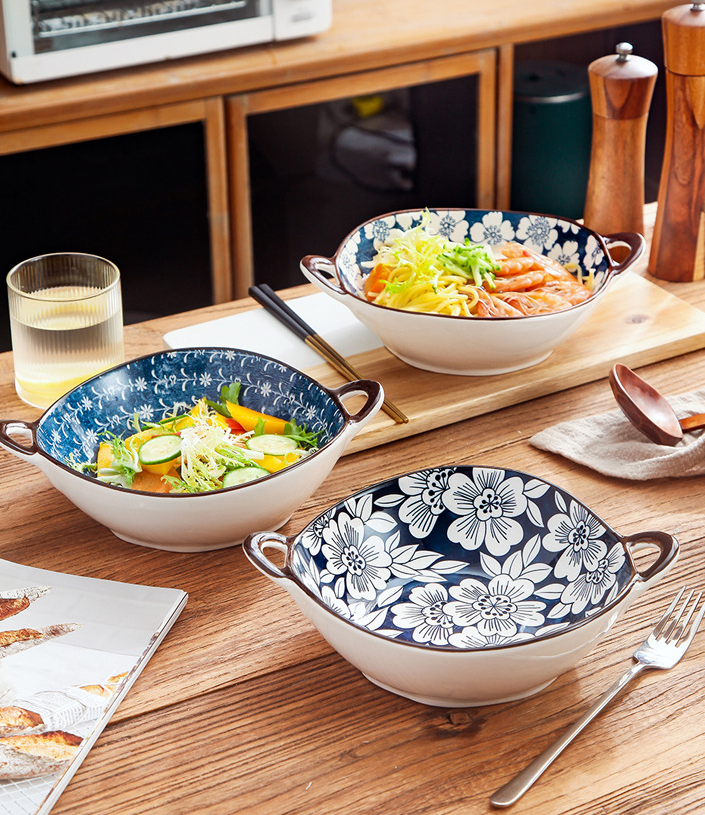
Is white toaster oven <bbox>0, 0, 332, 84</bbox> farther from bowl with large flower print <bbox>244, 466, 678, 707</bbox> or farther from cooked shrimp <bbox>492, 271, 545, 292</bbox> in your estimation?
bowl with large flower print <bbox>244, 466, 678, 707</bbox>

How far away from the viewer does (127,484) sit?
3.19 ft

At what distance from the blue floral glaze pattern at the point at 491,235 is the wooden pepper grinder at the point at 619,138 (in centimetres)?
19

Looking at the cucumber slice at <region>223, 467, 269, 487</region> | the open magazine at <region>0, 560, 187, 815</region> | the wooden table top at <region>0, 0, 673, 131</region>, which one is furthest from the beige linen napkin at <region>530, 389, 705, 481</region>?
the wooden table top at <region>0, 0, 673, 131</region>

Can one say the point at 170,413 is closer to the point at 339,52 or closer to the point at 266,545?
the point at 266,545

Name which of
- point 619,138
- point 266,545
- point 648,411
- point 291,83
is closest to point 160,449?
point 266,545

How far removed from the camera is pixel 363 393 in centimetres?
103

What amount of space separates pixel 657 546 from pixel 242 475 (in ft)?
1.28

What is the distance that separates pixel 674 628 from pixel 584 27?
2.22 metres

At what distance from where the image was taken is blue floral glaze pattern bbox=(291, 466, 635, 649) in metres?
0.85

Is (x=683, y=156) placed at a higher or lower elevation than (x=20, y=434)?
higher

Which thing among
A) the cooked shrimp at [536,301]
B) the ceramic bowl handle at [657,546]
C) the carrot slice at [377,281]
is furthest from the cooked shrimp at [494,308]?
the ceramic bowl handle at [657,546]

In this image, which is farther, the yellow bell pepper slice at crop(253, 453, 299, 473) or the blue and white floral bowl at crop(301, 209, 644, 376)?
the blue and white floral bowl at crop(301, 209, 644, 376)

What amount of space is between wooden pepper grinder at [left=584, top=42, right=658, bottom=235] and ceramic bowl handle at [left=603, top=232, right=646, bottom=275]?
7.4 inches

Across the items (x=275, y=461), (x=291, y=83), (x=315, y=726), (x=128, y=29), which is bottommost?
(x=315, y=726)
